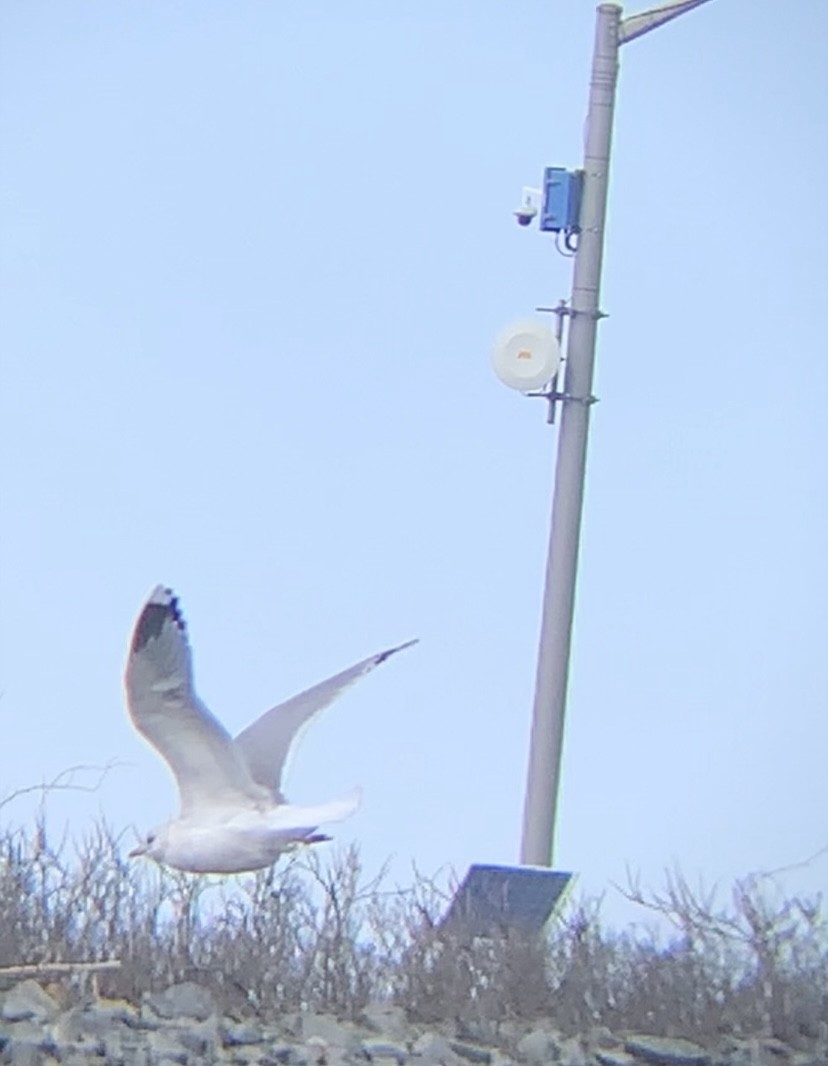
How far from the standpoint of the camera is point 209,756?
9266 millimetres

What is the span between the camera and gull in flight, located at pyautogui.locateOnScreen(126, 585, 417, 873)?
29.5ft

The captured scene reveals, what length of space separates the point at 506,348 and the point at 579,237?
0.64 meters

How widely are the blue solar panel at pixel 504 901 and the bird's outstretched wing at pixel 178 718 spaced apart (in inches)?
40.0

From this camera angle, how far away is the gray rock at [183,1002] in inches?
366

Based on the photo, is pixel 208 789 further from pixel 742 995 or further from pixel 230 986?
pixel 742 995

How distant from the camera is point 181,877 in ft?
33.0

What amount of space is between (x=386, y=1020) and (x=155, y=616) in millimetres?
1576

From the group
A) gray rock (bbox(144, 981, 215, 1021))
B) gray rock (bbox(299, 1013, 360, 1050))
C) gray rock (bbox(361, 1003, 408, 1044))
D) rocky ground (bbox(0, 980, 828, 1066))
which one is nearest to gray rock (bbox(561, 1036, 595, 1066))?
rocky ground (bbox(0, 980, 828, 1066))

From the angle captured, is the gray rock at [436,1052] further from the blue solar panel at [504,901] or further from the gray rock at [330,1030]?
the blue solar panel at [504,901]

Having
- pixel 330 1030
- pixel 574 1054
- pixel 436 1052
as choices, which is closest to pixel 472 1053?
pixel 436 1052

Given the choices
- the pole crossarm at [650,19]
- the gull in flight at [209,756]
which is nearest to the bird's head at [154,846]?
the gull in flight at [209,756]

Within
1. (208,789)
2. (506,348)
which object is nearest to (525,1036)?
(208,789)

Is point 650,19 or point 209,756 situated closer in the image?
point 209,756

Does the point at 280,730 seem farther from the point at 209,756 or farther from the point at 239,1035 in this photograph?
the point at 239,1035
